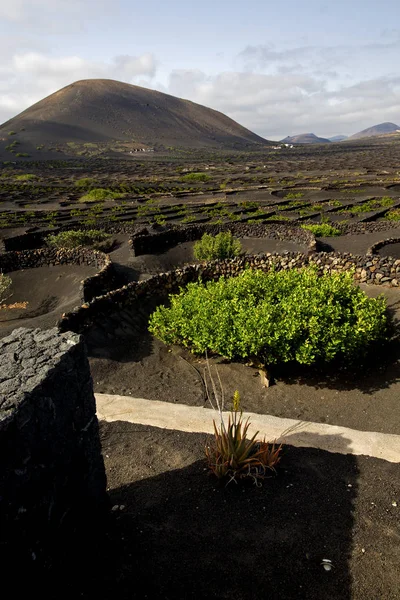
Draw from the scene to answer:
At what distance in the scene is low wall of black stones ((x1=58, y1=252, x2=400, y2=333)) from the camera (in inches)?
484

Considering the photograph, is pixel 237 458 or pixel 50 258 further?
pixel 50 258

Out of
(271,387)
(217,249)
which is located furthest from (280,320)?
(217,249)

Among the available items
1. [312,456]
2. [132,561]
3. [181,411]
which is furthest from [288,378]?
[132,561]

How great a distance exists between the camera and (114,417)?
7.86m

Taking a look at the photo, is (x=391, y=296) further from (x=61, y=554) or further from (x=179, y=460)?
(x=61, y=554)

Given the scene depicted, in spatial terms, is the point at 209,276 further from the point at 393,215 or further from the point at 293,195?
the point at 293,195

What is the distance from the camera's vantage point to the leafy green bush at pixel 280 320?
8.98 meters

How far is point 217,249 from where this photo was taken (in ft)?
68.3

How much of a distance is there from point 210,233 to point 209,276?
10952mm

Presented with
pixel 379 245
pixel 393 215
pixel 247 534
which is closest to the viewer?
pixel 247 534

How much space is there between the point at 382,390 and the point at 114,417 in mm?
5195

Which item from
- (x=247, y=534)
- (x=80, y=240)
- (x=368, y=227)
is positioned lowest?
(x=368, y=227)

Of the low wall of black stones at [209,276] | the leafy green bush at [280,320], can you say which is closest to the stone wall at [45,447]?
the leafy green bush at [280,320]

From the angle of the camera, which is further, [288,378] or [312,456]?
[288,378]
